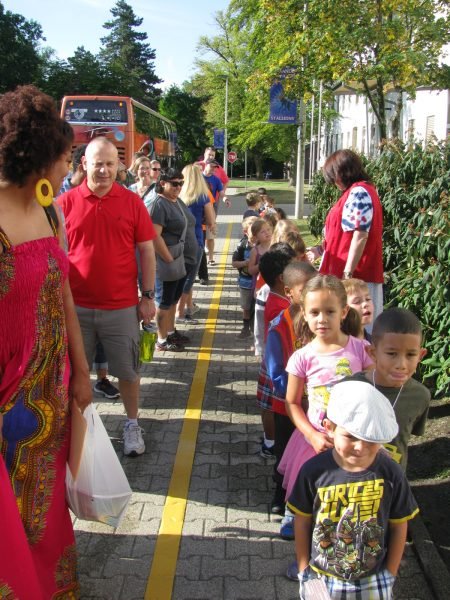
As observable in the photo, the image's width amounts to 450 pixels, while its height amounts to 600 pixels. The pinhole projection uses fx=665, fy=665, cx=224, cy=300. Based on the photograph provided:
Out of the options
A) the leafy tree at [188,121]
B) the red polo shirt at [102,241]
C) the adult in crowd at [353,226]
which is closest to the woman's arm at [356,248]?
the adult in crowd at [353,226]

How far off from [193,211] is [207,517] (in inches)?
211

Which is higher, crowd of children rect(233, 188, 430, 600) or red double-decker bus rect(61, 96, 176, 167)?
red double-decker bus rect(61, 96, 176, 167)

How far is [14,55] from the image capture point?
51.3 m

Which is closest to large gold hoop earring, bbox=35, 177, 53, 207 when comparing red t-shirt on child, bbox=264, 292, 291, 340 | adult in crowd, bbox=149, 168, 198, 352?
red t-shirt on child, bbox=264, 292, 291, 340

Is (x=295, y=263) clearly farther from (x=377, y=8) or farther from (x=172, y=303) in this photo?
(x=377, y=8)

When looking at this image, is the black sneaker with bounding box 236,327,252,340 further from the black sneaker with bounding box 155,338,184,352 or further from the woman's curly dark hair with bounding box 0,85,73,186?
the woman's curly dark hair with bounding box 0,85,73,186

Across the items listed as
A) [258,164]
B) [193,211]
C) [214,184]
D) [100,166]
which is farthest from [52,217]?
[258,164]

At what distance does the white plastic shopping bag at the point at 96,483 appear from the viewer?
2.85 m

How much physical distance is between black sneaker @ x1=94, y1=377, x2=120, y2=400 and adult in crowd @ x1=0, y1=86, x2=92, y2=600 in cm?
278

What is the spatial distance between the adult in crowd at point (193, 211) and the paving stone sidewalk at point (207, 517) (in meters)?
2.14

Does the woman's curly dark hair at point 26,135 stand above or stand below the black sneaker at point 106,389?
above

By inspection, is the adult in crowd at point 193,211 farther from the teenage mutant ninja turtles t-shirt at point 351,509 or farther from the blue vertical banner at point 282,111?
the blue vertical banner at point 282,111

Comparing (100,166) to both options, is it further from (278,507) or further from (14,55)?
(14,55)

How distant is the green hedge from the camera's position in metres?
5.04
